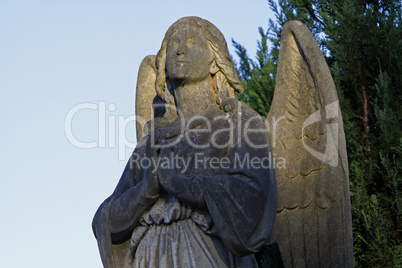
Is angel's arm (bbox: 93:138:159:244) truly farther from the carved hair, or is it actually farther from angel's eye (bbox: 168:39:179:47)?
angel's eye (bbox: 168:39:179:47)

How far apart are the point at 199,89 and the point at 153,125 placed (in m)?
0.48

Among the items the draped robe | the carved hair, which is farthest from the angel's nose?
the draped robe

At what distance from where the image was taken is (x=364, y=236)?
9.25 m

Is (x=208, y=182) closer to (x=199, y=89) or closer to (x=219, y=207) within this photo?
(x=219, y=207)

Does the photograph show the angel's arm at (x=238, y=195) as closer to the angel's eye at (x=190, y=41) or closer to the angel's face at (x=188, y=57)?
the angel's face at (x=188, y=57)

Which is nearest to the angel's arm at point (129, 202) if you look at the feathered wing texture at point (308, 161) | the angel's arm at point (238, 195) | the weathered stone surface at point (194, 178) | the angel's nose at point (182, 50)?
the weathered stone surface at point (194, 178)

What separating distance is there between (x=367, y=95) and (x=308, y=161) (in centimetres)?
352

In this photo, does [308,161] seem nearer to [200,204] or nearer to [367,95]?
[200,204]

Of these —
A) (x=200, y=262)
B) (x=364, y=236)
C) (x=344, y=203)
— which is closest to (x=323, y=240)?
(x=344, y=203)

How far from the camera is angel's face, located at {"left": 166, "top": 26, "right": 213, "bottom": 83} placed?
652cm

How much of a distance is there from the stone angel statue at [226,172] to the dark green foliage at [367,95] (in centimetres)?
262

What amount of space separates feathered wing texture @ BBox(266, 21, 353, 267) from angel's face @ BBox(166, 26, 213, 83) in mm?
692

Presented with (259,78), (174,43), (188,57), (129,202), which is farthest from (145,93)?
(259,78)

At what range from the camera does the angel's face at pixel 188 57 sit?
6516 millimetres
